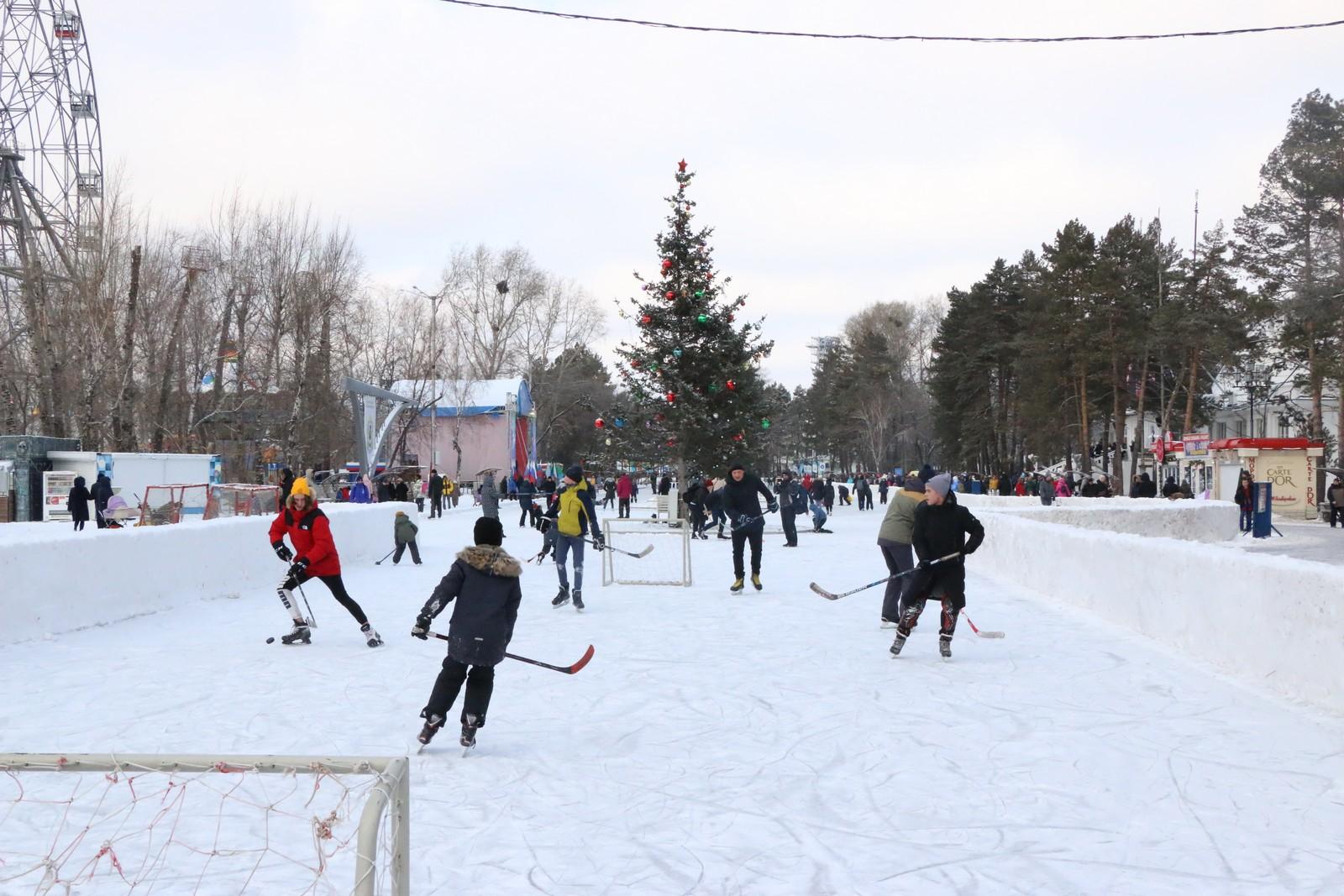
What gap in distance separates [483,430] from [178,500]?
1695 inches

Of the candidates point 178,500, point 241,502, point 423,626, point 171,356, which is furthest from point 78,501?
point 423,626

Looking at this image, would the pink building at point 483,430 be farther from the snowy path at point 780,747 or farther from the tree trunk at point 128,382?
the snowy path at point 780,747

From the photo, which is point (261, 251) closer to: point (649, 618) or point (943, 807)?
point (649, 618)

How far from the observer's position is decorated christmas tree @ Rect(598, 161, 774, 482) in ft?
102

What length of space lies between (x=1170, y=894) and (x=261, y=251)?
4026 cm

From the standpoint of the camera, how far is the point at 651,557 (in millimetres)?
16578

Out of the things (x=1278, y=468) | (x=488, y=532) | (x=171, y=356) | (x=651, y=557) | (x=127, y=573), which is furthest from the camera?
(x=171, y=356)

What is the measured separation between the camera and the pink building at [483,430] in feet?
211

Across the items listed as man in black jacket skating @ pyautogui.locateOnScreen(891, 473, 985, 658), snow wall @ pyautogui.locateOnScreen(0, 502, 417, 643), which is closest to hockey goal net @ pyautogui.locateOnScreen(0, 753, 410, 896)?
man in black jacket skating @ pyautogui.locateOnScreen(891, 473, 985, 658)

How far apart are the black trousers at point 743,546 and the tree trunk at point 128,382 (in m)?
24.9

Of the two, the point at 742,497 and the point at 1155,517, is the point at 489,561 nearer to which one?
the point at 742,497

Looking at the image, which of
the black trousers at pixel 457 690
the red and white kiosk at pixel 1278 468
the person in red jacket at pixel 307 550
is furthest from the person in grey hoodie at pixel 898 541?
the red and white kiosk at pixel 1278 468

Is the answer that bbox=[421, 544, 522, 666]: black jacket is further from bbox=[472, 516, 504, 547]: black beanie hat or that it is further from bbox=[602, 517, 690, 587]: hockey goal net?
bbox=[602, 517, 690, 587]: hockey goal net

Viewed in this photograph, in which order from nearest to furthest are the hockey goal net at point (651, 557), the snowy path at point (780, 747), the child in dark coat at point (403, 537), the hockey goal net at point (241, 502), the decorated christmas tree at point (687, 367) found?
the snowy path at point (780, 747), the hockey goal net at point (651, 557), the child in dark coat at point (403, 537), the hockey goal net at point (241, 502), the decorated christmas tree at point (687, 367)
